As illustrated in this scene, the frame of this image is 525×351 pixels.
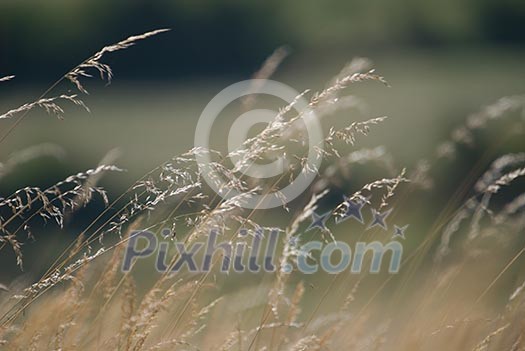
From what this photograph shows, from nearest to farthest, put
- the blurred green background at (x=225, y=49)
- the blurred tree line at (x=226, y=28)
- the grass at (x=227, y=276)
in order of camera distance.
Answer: the grass at (x=227, y=276), the blurred green background at (x=225, y=49), the blurred tree line at (x=226, y=28)

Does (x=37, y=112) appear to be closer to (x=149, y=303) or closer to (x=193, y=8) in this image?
(x=193, y=8)

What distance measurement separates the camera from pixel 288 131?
254 cm

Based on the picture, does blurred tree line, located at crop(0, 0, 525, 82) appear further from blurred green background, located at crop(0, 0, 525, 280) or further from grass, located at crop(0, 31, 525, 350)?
grass, located at crop(0, 31, 525, 350)

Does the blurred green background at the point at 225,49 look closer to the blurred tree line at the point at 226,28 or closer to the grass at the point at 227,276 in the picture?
the blurred tree line at the point at 226,28

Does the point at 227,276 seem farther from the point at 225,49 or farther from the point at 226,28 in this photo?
the point at 225,49

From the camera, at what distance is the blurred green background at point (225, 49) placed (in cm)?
2205

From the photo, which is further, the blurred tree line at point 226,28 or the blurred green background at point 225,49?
the blurred tree line at point 226,28

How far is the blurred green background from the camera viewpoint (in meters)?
22.0

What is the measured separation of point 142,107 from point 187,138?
4217 mm

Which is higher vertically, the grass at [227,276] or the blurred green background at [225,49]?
the grass at [227,276]

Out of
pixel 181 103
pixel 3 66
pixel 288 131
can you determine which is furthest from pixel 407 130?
pixel 288 131

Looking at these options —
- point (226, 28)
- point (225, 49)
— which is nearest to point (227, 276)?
point (226, 28)

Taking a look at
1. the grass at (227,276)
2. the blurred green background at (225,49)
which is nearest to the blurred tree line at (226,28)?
the blurred green background at (225,49)

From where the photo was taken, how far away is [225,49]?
83.6ft
